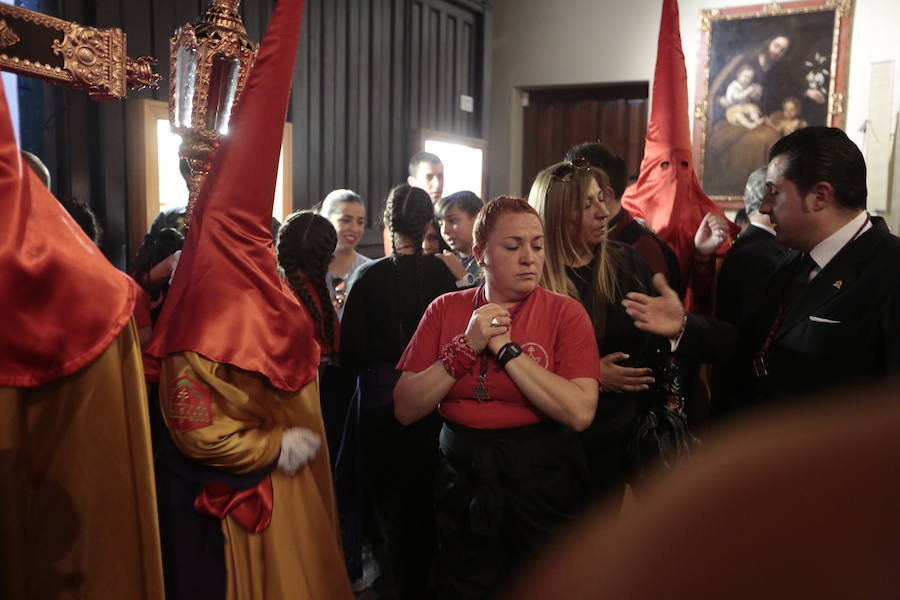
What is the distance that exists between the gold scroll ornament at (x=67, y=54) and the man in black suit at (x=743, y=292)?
5.44ft

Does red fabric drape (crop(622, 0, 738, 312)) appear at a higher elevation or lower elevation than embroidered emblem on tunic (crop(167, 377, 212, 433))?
higher

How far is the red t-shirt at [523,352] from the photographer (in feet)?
5.37

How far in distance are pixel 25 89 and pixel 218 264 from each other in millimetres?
2716

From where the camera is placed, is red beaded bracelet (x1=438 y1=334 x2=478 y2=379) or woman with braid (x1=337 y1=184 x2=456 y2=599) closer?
red beaded bracelet (x1=438 y1=334 x2=478 y2=379)

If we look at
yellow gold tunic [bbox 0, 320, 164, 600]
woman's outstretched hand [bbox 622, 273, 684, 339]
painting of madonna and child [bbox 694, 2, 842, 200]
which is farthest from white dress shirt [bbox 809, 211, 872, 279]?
painting of madonna and child [bbox 694, 2, 842, 200]

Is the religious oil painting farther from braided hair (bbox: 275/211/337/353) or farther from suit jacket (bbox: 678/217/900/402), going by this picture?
braided hair (bbox: 275/211/337/353)

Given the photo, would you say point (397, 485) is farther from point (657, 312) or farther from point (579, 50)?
point (579, 50)

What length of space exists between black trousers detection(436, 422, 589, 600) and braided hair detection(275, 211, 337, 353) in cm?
74

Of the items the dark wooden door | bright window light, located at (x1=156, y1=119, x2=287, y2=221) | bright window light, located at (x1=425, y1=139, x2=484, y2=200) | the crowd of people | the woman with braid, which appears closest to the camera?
the crowd of people

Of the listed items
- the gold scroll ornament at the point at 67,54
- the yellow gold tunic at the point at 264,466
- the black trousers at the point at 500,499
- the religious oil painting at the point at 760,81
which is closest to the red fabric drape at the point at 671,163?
the black trousers at the point at 500,499

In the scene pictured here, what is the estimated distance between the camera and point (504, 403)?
5.39 feet

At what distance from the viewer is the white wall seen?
583 cm

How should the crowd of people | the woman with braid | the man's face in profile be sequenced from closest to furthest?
the crowd of people
the woman with braid
the man's face in profile

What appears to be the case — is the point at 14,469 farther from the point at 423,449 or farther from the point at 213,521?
the point at 423,449
